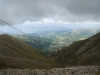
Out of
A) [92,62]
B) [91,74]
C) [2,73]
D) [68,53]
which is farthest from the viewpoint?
[68,53]

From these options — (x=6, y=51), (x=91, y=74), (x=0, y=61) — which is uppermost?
(x=6, y=51)

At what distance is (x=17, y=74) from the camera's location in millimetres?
40469

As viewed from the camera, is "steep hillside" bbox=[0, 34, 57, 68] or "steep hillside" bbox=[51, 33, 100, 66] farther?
"steep hillside" bbox=[51, 33, 100, 66]

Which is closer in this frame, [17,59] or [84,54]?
[17,59]

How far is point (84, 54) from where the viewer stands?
121 m

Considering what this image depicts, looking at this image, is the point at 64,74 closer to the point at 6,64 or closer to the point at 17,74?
the point at 17,74

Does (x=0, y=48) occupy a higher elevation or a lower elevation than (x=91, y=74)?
higher

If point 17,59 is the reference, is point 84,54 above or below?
above

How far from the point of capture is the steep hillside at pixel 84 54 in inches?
4001

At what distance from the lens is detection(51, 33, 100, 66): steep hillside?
102 meters

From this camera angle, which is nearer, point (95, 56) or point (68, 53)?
point (95, 56)

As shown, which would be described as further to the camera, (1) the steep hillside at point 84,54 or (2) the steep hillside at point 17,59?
(1) the steep hillside at point 84,54

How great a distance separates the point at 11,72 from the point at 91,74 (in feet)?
Answer: 66.6

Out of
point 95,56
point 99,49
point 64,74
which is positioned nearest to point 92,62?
point 95,56
